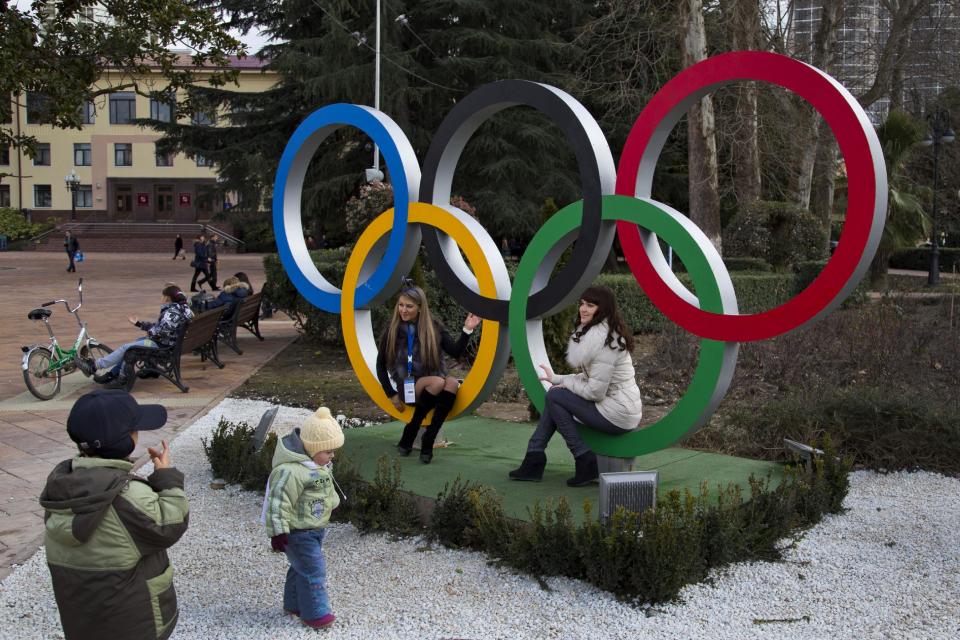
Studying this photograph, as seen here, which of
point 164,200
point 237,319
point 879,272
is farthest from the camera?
point 164,200

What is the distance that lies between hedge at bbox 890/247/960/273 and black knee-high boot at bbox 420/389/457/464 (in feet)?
116

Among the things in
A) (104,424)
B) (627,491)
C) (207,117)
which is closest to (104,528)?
(104,424)

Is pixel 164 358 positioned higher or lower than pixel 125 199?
lower

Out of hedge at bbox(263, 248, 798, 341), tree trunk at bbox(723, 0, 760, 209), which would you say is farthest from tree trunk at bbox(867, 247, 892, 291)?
hedge at bbox(263, 248, 798, 341)

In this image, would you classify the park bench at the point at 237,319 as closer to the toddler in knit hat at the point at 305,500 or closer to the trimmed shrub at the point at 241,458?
the trimmed shrub at the point at 241,458

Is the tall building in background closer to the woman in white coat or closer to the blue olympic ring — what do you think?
the blue olympic ring

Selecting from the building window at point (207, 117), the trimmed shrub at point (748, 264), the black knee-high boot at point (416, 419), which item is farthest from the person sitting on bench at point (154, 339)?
the trimmed shrub at point (748, 264)

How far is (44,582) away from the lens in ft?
17.2

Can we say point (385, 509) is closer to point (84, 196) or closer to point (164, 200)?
point (164, 200)

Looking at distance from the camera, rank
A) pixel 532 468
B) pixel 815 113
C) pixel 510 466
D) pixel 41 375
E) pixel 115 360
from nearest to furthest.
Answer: pixel 532 468, pixel 510 466, pixel 41 375, pixel 115 360, pixel 815 113

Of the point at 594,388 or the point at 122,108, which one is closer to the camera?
the point at 594,388

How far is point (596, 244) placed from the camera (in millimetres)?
6445

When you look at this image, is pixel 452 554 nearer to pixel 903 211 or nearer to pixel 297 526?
pixel 297 526

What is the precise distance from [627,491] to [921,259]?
3960 centimetres
